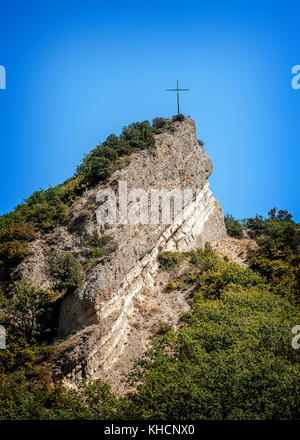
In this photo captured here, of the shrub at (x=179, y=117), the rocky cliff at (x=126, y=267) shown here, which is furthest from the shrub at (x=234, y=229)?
Result: the shrub at (x=179, y=117)

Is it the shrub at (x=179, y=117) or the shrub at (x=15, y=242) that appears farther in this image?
the shrub at (x=179, y=117)

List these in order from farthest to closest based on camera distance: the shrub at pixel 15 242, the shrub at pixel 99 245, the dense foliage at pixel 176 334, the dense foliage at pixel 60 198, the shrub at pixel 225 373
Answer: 1. the dense foliage at pixel 60 198
2. the shrub at pixel 15 242
3. the shrub at pixel 99 245
4. the dense foliage at pixel 176 334
5. the shrub at pixel 225 373

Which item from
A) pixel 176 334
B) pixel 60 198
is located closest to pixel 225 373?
pixel 176 334

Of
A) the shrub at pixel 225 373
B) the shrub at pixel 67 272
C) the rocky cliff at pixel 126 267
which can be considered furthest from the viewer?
the shrub at pixel 67 272

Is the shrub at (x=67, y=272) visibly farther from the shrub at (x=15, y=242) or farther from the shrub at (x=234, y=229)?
the shrub at (x=234, y=229)

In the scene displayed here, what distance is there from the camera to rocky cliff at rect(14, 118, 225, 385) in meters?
23.2

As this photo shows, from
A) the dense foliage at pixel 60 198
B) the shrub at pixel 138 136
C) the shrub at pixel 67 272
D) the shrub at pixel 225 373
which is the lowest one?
the shrub at pixel 225 373

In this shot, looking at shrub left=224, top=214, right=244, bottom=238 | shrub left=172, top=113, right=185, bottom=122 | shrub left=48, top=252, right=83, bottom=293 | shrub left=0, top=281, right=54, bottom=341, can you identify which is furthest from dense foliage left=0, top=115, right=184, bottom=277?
shrub left=224, top=214, right=244, bottom=238

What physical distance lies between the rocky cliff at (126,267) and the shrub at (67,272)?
0.52 meters

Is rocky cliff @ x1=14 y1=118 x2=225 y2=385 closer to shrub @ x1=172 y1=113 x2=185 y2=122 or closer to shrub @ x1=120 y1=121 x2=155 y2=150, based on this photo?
shrub @ x1=120 y1=121 x2=155 y2=150

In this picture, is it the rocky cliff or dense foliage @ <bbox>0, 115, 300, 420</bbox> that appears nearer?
dense foliage @ <bbox>0, 115, 300, 420</bbox>

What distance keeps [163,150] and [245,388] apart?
25952 millimetres

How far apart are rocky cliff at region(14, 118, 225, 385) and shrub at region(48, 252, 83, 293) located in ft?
1.72

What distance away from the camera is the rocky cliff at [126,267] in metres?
23.2
